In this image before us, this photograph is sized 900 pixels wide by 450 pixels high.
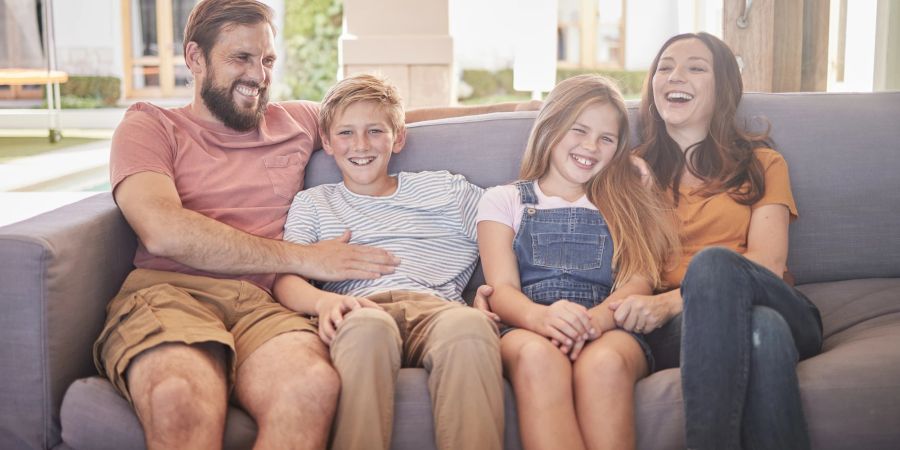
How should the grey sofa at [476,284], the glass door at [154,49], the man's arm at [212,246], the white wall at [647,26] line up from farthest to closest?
the white wall at [647,26] → the glass door at [154,49] → the man's arm at [212,246] → the grey sofa at [476,284]

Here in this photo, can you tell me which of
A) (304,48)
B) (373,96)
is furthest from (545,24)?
(373,96)

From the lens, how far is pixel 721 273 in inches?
65.1

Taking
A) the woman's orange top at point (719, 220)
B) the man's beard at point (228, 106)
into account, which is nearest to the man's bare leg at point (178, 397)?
the man's beard at point (228, 106)

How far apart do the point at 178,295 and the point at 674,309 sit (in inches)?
40.4

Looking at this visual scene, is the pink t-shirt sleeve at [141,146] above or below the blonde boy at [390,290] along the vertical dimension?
above

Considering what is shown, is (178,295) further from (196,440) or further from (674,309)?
(674,309)

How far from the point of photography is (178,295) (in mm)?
1873

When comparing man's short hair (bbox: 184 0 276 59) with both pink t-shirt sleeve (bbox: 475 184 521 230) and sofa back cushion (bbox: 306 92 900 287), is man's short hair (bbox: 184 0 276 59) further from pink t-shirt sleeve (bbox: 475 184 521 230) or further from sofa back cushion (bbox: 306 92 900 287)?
pink t-shirt sleeve (bbox: 475 184 521 230)

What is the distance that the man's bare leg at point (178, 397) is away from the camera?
5.08 ft

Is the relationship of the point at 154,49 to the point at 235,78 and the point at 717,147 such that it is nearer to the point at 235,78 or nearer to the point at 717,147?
the point at 235,78

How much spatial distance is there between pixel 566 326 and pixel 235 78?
1.01 metres

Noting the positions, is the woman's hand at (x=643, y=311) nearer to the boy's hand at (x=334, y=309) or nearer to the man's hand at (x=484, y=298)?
the man's hand at (x=484, y=298)

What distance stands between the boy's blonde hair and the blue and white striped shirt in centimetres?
16

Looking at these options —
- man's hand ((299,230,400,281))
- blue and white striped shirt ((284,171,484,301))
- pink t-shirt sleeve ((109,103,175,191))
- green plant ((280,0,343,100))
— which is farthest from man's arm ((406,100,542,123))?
green plant ((280,0,343,100))
